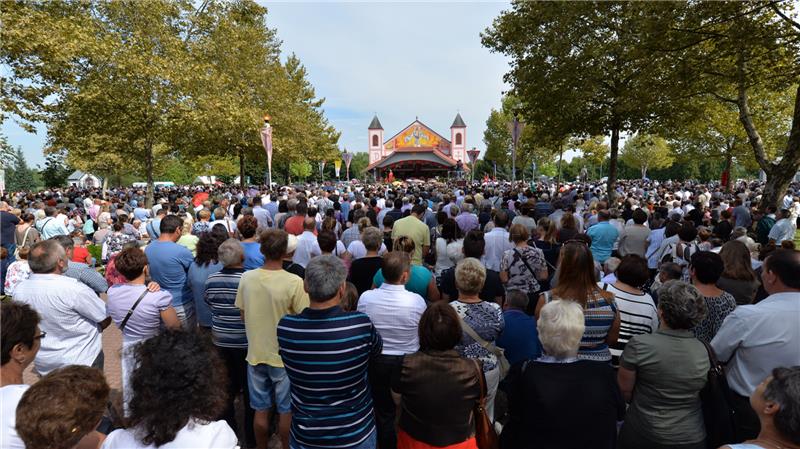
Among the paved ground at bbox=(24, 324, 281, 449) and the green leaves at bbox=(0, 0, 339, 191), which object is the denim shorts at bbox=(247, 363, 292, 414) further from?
the green leaves at bbox=(0, 0, 339, 191)

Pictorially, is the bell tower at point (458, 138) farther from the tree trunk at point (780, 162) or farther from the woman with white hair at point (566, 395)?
the woman with white hair at point (566, 395)

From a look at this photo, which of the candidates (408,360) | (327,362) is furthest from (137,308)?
(408,360)

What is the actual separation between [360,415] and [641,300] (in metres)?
2.37

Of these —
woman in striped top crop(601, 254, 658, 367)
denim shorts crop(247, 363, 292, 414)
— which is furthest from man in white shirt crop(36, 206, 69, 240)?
woman in striped top crop(601, 254, 658, 367)

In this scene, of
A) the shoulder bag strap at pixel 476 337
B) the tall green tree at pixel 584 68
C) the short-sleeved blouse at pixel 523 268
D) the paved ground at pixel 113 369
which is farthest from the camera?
the tall green tree at pixel 584 68

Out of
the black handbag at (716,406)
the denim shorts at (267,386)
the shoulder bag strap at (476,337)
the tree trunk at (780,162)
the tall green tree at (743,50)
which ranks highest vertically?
Result: the tall green tree at (743,50)

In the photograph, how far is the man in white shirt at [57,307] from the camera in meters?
3.22

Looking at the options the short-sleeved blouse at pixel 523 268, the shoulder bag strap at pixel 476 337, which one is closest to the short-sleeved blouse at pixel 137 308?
the shoulder bag strap at pixel 476 337

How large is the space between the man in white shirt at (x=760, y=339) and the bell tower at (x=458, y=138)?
217ft

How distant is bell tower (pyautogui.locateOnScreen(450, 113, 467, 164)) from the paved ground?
209 ft

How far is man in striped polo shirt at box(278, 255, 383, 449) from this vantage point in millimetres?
2584

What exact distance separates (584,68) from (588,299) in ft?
45.1

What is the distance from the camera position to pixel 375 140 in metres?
69.2

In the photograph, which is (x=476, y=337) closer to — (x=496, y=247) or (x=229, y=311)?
(x=229, y=311)
